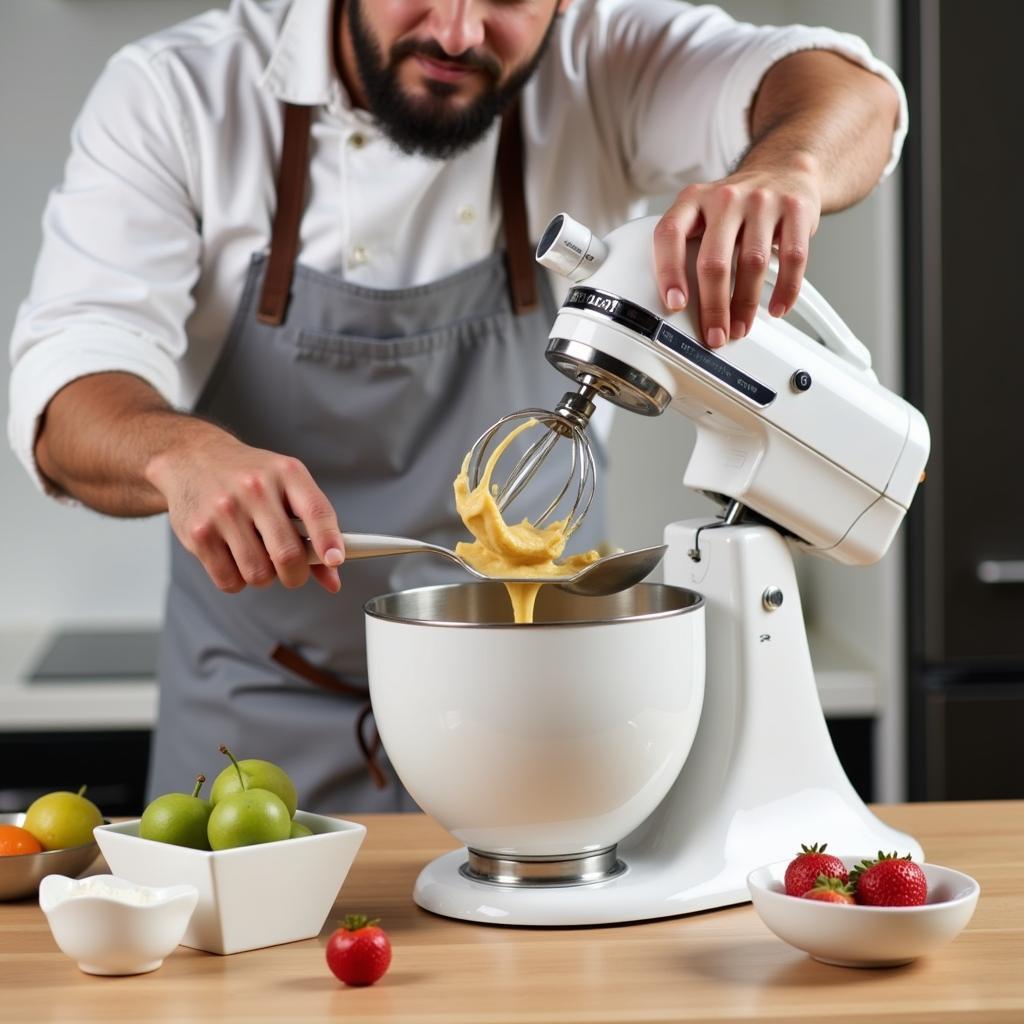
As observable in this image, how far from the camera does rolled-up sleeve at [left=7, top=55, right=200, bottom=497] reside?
1.43 m

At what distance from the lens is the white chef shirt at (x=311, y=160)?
Result: 1515 millimetres

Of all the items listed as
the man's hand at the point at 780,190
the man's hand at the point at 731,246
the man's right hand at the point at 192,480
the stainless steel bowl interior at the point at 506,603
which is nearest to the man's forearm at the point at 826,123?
the man's hand at the point at 780,190

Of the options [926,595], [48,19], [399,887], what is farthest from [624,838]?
[48,19]

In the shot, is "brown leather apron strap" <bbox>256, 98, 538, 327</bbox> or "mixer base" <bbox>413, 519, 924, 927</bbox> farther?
"brown leather apron strap" <bbox>256, 98, 538, 327</bbox>

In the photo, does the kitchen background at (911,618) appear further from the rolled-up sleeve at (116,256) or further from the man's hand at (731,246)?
the man's hand at (731,246)

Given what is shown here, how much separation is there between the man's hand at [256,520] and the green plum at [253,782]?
4.8 inches

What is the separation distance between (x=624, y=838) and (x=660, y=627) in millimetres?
204

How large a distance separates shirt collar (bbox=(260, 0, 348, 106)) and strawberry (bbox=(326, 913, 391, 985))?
999 millimetres

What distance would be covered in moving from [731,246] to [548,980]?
1.58 feet

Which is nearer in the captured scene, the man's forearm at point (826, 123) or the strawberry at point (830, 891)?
the strawberry at point (830, 891)

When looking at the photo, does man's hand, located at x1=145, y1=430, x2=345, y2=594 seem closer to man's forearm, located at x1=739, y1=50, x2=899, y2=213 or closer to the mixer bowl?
the mixer bowl

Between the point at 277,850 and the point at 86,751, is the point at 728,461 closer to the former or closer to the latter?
the point at 277,850

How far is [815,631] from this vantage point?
2672 millimetres

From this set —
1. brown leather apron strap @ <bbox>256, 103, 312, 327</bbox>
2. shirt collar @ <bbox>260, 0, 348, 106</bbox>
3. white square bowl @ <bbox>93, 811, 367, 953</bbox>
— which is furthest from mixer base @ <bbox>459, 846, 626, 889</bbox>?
shirt collar @ <bbox>260, 0, 348, 106</bbox>
